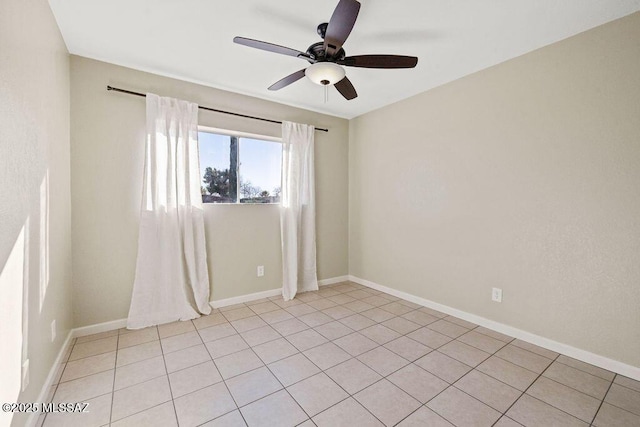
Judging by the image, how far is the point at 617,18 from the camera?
6.38ft

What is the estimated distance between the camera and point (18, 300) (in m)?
1.30

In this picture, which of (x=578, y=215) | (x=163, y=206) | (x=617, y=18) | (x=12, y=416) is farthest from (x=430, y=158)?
(x=12, y=416)

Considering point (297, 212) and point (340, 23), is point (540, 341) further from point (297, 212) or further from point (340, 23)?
point (340, 23)

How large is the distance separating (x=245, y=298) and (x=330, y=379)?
177cm

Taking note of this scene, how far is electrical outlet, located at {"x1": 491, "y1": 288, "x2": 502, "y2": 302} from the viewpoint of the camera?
8.48 feet

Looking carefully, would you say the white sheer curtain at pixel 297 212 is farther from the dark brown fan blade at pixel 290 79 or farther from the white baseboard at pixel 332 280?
the dark brown fan blade at pixel 290 79

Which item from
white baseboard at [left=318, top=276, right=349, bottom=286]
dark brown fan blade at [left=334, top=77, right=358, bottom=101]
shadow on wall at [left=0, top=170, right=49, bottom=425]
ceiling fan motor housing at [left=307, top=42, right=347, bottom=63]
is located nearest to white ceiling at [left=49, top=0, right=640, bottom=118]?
ceiling fan motor housing at [left=307, top=42, right=347, bottom=63]

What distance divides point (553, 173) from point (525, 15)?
1212 mm

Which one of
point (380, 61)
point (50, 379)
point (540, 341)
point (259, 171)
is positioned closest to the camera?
point (50, 379)

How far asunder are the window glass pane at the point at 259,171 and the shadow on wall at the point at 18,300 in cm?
193

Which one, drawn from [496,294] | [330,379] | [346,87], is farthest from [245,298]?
[496,294]

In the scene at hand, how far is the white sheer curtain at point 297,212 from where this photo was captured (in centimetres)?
352

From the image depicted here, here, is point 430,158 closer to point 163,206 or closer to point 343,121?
point 343,121

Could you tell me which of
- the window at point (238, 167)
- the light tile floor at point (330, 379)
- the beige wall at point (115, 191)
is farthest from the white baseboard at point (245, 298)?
the window at point (238, 167)
